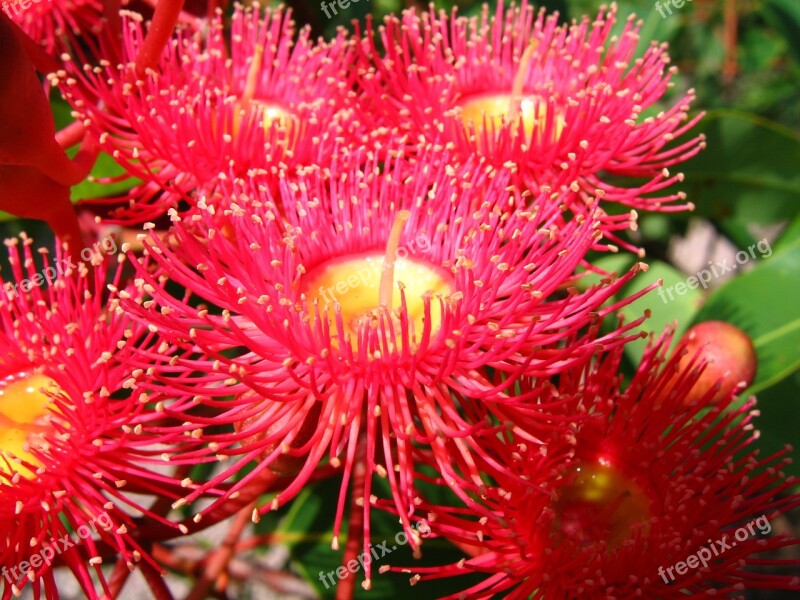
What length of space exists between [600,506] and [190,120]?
0.80 metres

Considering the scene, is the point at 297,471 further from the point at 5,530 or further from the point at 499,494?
the point at 5,530

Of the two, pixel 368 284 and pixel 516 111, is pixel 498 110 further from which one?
pixel 368 284

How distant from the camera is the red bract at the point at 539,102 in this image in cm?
113

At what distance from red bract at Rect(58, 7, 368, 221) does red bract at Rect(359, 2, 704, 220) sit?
3.9 inches

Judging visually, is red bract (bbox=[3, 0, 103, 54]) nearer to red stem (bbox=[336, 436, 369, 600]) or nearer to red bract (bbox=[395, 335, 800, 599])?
red stem (bbox=[336, 436, 369, 600])

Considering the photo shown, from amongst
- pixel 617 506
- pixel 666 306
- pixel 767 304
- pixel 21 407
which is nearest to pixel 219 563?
pixel 21 407

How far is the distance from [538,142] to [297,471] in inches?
24.0

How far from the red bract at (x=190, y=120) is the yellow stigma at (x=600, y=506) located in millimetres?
591

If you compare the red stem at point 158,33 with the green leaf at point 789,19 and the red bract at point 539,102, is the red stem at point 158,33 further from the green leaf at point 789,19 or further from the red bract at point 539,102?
the green leaf at point 789,19

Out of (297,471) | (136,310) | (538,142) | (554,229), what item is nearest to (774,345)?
(538,142)

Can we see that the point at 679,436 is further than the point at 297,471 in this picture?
Yes

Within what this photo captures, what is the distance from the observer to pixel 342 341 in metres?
0.88

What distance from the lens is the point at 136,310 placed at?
82cm

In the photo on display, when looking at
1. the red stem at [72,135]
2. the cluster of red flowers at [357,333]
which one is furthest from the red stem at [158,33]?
the red stem at [72,135]
